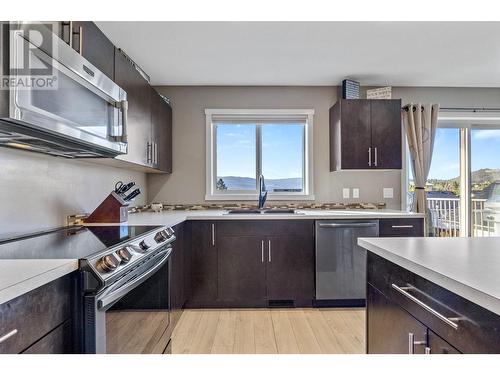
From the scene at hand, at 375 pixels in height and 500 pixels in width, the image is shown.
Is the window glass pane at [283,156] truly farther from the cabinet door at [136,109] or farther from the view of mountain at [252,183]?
the cabinet door at [136,109]

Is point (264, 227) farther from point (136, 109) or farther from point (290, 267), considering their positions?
point (136, 109)

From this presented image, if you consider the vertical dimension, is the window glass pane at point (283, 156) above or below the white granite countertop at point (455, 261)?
above

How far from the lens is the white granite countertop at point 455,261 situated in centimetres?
78

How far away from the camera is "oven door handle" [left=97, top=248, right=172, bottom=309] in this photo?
1.12 metres

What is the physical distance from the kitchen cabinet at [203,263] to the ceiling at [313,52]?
1.56m

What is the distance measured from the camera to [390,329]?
126 cm

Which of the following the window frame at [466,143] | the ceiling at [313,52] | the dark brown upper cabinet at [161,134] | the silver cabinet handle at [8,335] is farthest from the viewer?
the window frame at [466,143]

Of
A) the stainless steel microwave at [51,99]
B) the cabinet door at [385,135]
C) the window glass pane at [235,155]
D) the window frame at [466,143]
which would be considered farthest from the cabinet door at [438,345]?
the window frame at [466,143]

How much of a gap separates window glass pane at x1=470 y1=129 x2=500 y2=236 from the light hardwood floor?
7.10 feet

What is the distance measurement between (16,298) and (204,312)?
2187 millimetres

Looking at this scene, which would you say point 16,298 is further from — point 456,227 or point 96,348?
point 456,227

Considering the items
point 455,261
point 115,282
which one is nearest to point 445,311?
point 455,261

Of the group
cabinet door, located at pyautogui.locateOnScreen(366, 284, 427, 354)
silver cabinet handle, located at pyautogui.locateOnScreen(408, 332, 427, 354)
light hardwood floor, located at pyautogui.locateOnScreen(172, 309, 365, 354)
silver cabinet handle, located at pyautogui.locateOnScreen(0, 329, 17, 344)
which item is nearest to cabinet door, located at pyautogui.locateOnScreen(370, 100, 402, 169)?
light hardwood floor, located at pyautogui.locateOnScreen(172, 309, 365, 354)
